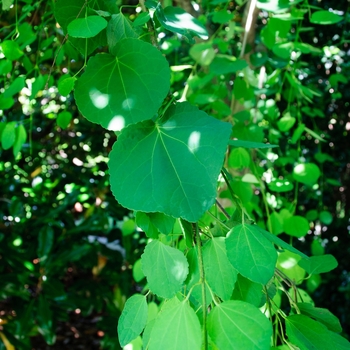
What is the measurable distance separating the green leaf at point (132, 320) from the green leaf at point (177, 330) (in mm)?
56

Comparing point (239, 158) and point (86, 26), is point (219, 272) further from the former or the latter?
point (239, 158)

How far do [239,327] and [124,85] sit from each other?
25cm

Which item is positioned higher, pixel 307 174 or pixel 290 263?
pixel 290 263

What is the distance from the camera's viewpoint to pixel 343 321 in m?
2.20

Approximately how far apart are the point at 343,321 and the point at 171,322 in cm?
214

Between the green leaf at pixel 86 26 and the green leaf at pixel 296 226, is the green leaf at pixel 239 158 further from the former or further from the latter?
the green leaf at pixel 86 26

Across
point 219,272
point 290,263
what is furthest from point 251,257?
point 290,263

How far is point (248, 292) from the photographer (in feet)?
1.41

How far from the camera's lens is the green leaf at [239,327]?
34 centimetres

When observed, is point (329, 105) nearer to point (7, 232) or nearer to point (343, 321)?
point (343, 321)

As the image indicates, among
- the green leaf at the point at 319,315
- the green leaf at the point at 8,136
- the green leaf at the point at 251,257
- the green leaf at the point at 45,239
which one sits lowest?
the green leaf at the point at 45,239

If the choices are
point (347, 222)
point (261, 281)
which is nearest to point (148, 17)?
point (261, 281)

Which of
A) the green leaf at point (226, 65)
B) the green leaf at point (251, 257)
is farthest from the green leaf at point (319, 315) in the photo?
the green leaf at point (226, 65)

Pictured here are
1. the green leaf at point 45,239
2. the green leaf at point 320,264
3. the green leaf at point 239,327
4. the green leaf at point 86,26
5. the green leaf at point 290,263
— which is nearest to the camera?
the green leaf at point 239,327
